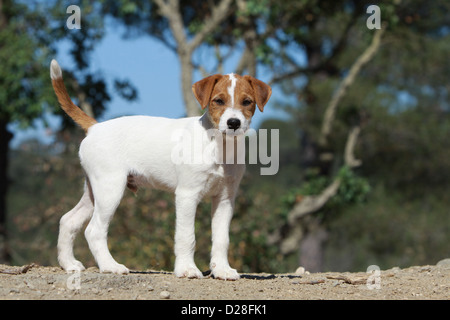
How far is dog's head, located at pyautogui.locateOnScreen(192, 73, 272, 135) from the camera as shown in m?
6.13

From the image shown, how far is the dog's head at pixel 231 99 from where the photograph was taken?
20.1 ft

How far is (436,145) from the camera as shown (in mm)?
25016

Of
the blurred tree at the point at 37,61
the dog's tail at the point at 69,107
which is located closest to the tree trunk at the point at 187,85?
the blurred tree at the point at 37,61

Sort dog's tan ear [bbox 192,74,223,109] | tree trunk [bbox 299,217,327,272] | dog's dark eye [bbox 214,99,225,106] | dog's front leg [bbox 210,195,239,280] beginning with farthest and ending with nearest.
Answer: tree trunk [bbox 299,217,327,272], dog's front leg [bbox 210,195,239,280], dog's tan ear [bbox 192,74,223,109], dog's dark eye [bbox 214,99,225,106]

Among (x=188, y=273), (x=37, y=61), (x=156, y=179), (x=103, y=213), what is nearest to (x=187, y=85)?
(x=37, y=61)

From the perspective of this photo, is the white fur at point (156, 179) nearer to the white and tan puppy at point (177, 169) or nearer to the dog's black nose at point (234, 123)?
the white and tan puppy at point (177, 169)

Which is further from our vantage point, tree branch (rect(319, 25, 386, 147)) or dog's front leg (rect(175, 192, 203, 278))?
tree branch (rect(319, 25, 386, 147))

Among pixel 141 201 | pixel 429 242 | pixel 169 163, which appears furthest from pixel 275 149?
pixel 429 242

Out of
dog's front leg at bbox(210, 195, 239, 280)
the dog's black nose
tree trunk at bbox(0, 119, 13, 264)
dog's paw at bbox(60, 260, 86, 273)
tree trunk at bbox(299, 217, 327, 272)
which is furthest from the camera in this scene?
tree trunk at bbox(299, 217, 327, 272)

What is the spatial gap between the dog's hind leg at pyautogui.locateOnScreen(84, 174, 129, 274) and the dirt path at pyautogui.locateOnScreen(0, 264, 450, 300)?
1.53ft

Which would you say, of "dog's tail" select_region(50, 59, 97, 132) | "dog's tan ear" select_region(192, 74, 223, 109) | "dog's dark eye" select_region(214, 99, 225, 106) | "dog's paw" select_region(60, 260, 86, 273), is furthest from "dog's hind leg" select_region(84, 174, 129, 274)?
"dog's dark eye" select_region(214, 99, 225, 106)

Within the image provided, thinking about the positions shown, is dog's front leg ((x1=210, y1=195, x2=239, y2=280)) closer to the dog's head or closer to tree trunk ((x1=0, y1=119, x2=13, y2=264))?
the dog's head

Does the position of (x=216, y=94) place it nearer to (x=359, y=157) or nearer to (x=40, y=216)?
(x=40, y=216)

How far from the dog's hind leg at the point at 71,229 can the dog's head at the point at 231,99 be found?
70.9 inches
